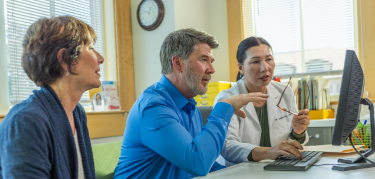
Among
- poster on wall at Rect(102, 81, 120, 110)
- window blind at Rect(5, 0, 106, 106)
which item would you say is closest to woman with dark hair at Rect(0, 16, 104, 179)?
window blind at Rect(5, 0, 106, 106)

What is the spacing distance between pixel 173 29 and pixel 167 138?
2.44 meters

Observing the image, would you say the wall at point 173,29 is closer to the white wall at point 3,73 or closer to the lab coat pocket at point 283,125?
the white wall at point 3,73

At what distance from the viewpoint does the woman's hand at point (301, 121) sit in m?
1.37

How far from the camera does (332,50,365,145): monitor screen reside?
3.24 ft

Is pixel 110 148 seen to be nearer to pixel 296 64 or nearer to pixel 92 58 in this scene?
pixel 92 58

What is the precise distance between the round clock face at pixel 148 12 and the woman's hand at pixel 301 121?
2.35 meters

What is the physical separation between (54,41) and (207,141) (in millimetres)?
581

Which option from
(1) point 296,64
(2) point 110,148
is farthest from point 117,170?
(1) point 296,64

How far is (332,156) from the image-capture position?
1229mm

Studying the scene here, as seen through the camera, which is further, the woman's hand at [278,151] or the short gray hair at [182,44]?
the short gray hair at [182,44]

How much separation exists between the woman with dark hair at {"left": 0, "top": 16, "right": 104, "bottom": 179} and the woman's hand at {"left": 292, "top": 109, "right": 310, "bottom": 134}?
2.96ft

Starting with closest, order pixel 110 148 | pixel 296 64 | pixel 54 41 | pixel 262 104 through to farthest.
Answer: pixel 54 41 < pixel 110 148 < pixel 262 104 < pixel 296 64

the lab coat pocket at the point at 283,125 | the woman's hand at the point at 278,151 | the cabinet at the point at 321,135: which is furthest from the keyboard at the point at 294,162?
the cabinet at the point at 321,135

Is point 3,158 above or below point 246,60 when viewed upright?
below
